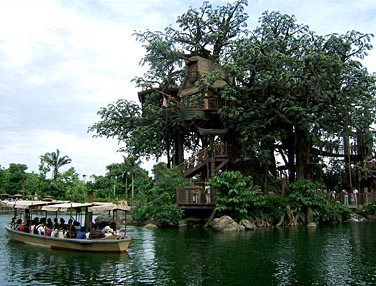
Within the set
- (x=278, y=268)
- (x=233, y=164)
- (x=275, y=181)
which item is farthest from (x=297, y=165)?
(x=278, y=268)

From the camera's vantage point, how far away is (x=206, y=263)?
1667cm

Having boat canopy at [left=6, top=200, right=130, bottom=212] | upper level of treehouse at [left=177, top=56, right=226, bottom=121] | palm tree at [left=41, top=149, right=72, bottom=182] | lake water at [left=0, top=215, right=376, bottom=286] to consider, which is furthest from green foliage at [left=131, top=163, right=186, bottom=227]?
palm tree at [left=41, top=149, right=72, bottom=182]

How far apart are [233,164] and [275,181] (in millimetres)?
3668

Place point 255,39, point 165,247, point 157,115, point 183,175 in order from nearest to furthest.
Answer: point 165,247, point 255,39, point 183,175, point 157,115

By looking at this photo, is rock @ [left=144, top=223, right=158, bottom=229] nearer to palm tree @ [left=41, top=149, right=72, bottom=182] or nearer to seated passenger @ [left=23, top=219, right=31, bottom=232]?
seated passenger @ [left=23, top=219, right=31, bottom=232]

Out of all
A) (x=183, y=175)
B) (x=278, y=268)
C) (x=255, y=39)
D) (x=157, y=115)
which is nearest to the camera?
(x=278, y=268)

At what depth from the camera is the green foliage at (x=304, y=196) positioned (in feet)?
107

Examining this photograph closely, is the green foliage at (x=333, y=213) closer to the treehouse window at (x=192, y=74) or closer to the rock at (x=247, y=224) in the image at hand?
the rock at (x=247, y=224)

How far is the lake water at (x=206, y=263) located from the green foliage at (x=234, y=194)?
577cm

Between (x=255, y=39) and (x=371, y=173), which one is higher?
(x=255, y=39)

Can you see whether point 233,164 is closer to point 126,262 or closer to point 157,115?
point 157,115

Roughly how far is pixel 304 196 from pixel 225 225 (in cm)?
747

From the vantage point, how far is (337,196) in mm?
39531

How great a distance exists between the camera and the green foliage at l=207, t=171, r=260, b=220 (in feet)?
99.4
